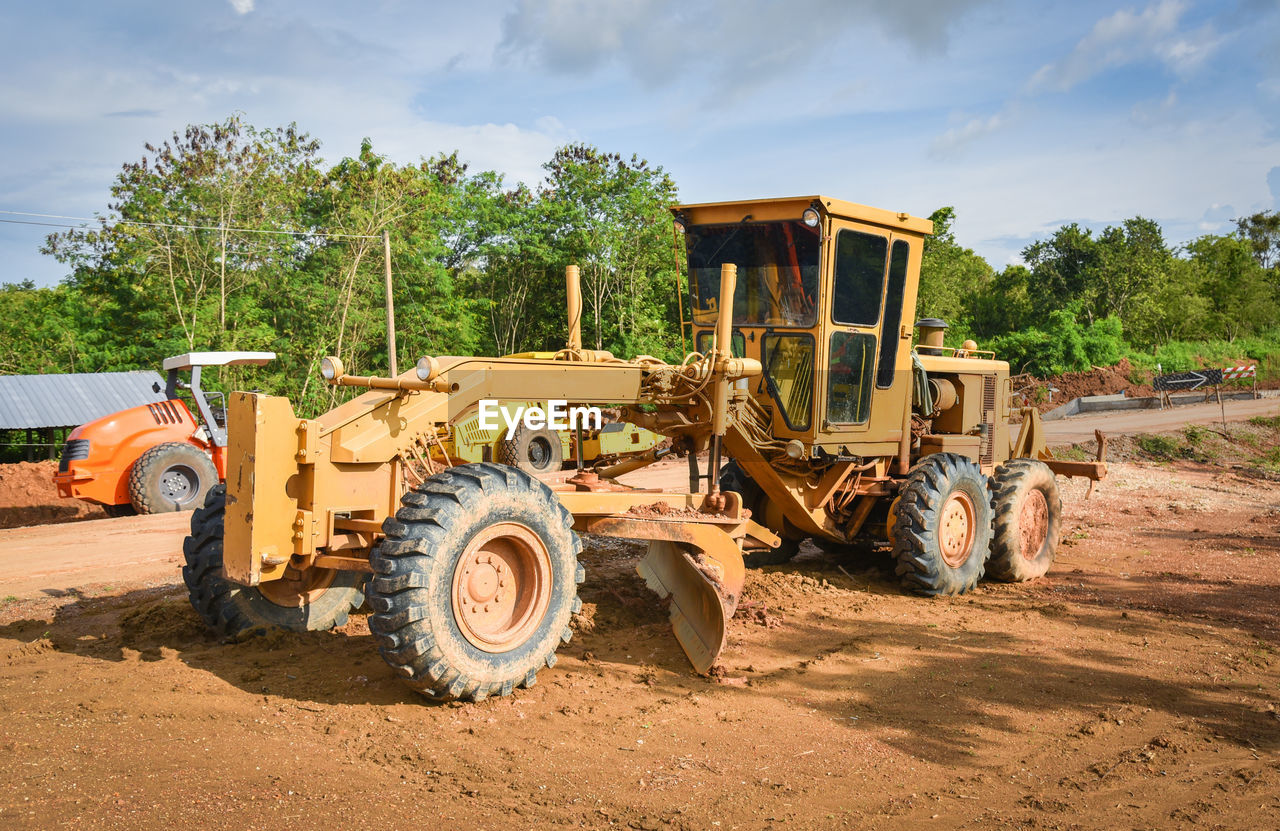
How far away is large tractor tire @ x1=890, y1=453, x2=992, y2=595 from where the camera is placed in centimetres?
775

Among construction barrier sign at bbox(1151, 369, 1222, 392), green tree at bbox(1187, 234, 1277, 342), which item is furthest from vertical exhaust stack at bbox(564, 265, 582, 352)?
green tree at bbox(1187, 234, 1277, 342)

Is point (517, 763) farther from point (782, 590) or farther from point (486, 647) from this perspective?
point (782, 590)

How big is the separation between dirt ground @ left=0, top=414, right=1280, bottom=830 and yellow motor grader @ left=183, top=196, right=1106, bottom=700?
399mm

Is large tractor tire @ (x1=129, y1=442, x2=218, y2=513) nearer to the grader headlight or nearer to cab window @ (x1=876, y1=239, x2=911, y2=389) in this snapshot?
the grader headlight

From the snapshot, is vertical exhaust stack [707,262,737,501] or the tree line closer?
vertical exhaust stack [707,262,737,501]

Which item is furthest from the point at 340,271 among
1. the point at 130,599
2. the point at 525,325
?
the point at 130,599

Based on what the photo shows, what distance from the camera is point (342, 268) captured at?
22.8 m

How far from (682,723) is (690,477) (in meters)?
2.43

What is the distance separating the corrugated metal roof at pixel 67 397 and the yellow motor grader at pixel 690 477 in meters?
15.1

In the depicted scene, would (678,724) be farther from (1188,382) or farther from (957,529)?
(1188,382)

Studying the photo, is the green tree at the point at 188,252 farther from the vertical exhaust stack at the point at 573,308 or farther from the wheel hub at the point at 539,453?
the vertical exhaust stack at the point at 573,308

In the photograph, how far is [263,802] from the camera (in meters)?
3.72

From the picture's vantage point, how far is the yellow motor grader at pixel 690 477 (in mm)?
4867

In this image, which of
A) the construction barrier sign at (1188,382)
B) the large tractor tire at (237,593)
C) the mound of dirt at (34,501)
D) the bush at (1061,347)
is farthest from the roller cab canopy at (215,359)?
the construction barrier sign at (1188,382)
